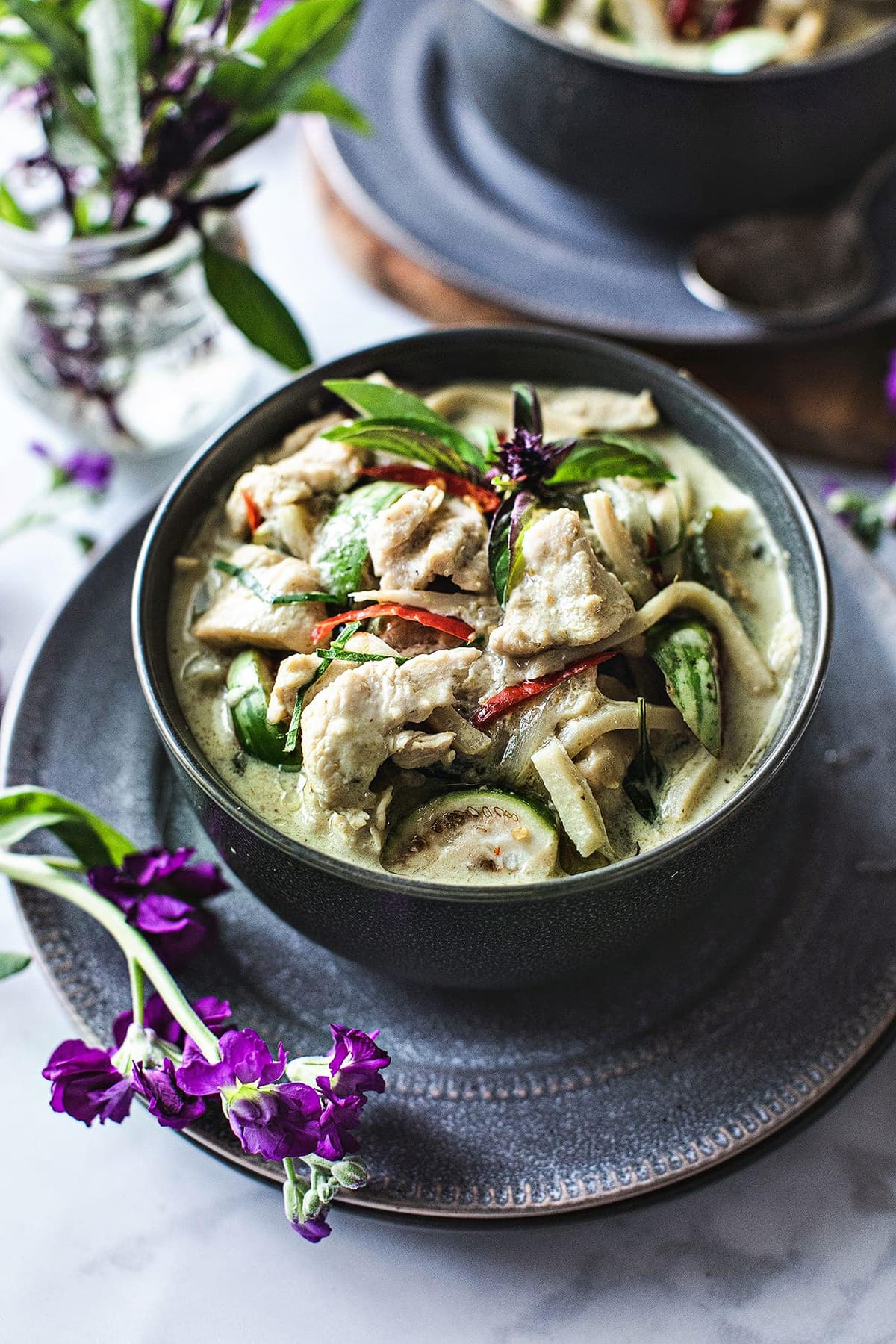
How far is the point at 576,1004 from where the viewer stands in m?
2.25

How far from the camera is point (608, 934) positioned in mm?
2010

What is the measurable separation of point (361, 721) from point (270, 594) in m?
0.32

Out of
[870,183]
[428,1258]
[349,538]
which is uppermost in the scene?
[870,183]

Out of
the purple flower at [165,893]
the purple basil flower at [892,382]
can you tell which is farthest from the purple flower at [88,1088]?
the purple basil flower at [892,382]

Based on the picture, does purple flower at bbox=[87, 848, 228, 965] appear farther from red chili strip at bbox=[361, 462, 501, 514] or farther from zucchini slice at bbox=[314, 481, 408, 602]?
red chili strip at bbox=[361, 462, 501, 514]

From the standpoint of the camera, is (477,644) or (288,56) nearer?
(477,644)

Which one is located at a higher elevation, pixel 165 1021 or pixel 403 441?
pixel 403 441

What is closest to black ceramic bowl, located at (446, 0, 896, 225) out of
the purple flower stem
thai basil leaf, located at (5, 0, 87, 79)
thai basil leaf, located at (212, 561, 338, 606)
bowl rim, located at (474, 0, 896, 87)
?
bowl rim, located at (474, 0, 896, 87)

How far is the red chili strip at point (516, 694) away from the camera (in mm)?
2004

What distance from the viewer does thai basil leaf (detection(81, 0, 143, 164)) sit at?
264 cm

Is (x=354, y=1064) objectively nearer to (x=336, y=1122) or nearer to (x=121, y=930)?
(x=336, y=1122)

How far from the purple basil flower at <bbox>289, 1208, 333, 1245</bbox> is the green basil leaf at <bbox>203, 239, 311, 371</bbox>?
170 cm

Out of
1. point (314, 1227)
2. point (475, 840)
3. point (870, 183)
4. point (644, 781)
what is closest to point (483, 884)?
point (475, 840)

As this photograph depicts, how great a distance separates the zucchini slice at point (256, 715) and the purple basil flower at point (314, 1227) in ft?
2.13
